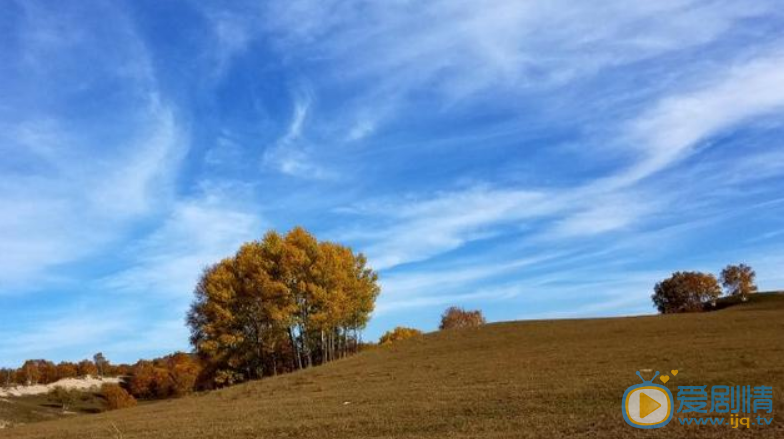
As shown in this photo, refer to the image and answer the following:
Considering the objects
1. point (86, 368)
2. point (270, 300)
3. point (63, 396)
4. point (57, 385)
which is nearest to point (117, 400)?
point (63, 396)

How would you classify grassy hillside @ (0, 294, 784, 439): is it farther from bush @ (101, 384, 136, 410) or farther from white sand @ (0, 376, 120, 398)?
white sand @ (0, 376, 120, 398)

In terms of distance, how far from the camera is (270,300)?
62844 mm

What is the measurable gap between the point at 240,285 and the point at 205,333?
6960mm

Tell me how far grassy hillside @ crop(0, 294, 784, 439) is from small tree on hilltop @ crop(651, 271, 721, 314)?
82505 mm

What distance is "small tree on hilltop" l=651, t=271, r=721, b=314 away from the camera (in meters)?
128

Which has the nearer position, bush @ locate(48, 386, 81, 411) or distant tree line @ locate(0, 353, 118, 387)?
bush @ locate(48, 386, 81, 411)

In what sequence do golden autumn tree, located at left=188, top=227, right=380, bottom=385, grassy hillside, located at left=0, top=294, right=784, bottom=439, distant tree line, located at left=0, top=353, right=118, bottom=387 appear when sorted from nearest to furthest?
grassy hillside, located at left=0, top=294, right=784, bottom=439 → golden autumn tree, located at left=188, top=227, right=380, bottom=385 → distant tree line, located at left=0, top=353, right=118, bottom=387

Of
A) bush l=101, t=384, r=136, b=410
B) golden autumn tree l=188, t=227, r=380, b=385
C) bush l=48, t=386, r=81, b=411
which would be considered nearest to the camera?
golden autumn tree l=188, t=227, r=380, b=385

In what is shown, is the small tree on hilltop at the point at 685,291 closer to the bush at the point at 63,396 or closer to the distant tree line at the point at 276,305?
the distant tree line at the point at 276,305

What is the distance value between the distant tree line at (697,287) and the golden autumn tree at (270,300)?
284 feet

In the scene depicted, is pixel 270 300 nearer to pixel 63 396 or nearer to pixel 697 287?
pixel 63 396

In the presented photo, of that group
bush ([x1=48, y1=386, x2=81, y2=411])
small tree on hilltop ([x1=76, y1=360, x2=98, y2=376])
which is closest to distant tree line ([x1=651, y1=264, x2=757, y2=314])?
bush ([x1=48, y1=386, x2=81, y2=411])

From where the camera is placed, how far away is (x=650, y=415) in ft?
54.5

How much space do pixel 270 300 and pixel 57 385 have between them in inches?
2878
